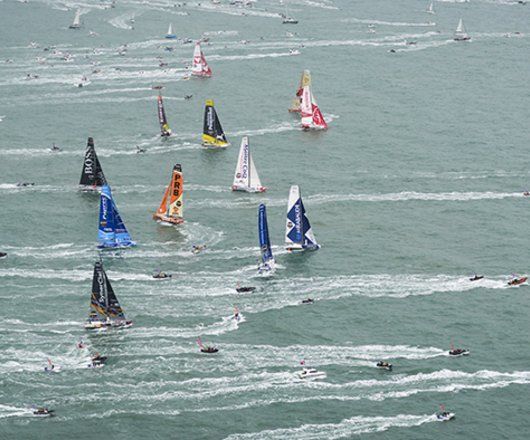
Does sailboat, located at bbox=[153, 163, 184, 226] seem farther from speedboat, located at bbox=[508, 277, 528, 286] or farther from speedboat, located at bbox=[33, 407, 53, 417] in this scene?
speedboat, located at bbox=[33, 407, 53, 417]

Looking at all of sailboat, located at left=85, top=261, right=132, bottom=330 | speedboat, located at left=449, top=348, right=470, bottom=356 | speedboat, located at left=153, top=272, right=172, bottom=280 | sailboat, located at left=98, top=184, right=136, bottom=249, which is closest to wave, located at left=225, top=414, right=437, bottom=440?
speedboat, located at left=449, top=348, right=470, bottom=356

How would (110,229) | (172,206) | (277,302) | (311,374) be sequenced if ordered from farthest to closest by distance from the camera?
1. (172,206)
2. (110,229)
3. (277,302)
4. (311,374)

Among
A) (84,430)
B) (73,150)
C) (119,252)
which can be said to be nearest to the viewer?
(84,430)

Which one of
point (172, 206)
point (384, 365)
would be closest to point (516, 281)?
point (384, 365)

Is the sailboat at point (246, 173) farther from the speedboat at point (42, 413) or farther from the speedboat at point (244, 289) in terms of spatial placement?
the speedboat at point (42, 413)

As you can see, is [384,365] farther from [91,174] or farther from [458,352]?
[91,174]

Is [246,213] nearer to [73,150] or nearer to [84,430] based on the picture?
[73,150]

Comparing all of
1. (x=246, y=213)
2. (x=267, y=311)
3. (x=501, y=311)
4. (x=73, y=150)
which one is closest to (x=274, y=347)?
(x=267, y=311)
